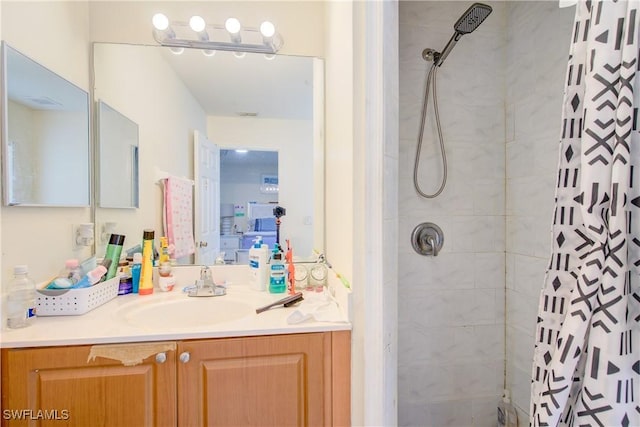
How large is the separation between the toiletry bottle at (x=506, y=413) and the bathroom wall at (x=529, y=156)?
39mm

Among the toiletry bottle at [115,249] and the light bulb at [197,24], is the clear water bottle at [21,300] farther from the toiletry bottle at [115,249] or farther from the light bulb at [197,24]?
the light bulb at [197,24]

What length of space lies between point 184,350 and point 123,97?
1.20 meters

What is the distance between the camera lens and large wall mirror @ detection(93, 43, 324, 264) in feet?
4.80

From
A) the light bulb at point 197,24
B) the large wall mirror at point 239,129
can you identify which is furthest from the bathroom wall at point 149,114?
the light bulb at point 197,24

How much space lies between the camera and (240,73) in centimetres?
153

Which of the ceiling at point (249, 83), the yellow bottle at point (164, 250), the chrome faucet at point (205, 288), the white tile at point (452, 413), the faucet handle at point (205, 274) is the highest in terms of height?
the ceiling at point (249, 83)

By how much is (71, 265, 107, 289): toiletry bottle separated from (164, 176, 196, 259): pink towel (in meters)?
0.32

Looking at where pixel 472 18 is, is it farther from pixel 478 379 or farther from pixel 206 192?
pixel 478 379

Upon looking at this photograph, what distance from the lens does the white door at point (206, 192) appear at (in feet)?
4.94

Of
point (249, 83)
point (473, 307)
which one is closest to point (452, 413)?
point (473, 307)

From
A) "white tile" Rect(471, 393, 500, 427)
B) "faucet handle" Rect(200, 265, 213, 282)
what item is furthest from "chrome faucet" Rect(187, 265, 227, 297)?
"white tile" Rect(471, 393, 500, 427)

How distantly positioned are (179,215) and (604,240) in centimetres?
155

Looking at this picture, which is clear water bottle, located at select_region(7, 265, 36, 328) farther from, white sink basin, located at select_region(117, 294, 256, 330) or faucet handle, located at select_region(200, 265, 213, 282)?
faucet handle, located at select_region(200, 265, 213, 282)

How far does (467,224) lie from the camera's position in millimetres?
1430
